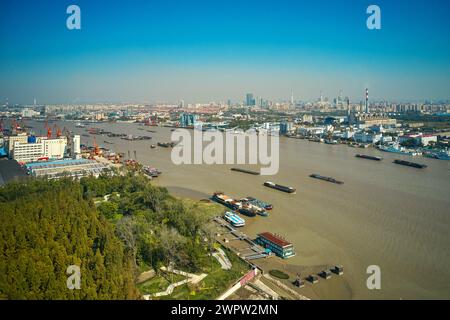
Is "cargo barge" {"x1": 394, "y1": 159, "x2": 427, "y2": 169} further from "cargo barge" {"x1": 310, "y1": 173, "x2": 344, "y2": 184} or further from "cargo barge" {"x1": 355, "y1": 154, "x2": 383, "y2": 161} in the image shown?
"cargo barge" {"x1": 310, "y1": 173, "x2": 344, "y2": 184}

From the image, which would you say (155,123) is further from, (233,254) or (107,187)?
(233,254)

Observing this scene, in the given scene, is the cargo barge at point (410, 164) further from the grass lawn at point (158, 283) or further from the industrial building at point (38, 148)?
the industrial building at point (38, 148)

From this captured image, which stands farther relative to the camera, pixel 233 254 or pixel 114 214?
pixel 114 214

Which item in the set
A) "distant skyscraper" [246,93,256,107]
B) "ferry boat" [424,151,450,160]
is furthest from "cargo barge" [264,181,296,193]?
"distant skyscraper" [246,93,256,107]

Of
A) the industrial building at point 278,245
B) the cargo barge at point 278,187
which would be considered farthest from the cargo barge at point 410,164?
the industrial building at point 278,245

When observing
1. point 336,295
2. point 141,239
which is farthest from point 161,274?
point 336,295

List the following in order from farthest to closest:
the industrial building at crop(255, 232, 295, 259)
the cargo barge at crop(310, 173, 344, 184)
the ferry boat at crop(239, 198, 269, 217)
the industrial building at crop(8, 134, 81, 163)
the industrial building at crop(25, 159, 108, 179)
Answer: the industrial building at crop(8, 134, 81, 163)
the industrial building at crop(25, 159, 108, 179)
the cargo barge at crop(310, 173, 344, 184)
the ferry boat at crop(239, 198, 269, 217)
the industrial building at crop(255, 232, 295, 259)
